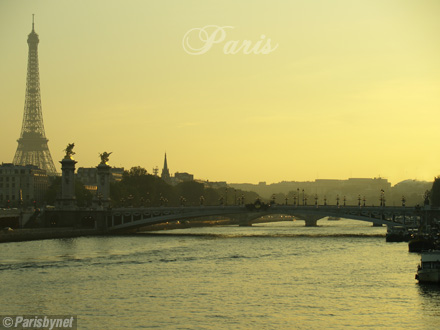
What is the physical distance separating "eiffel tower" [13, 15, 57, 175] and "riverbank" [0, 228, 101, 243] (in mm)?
71258

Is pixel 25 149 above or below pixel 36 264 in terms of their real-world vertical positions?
above

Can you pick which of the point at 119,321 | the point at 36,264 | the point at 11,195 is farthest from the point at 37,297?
the point at 11,195

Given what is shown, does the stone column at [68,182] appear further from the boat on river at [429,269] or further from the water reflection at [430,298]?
the water reflection at [430,298]

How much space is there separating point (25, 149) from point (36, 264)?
120 m

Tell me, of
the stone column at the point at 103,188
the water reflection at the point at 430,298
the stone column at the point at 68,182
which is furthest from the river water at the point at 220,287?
the stone column at the point at 103,188

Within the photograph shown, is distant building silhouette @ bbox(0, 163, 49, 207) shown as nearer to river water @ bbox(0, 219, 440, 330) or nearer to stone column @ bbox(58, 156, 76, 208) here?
stone column @ bbox(58, 156, 76, 208)

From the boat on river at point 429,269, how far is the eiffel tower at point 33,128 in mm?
124222

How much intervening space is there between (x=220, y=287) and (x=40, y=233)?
144 ft

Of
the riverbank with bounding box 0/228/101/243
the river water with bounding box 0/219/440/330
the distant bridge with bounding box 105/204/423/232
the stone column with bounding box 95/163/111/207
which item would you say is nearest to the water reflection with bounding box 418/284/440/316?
the river water with bounding box 0/219/440/330

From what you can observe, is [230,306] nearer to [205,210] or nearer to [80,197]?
[205,210]

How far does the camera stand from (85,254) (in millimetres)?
68875

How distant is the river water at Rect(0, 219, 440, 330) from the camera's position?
3891cm

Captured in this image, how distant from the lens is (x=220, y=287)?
158ft

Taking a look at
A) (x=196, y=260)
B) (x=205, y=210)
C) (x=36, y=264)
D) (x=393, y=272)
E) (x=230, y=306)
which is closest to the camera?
(x=230, y=306)
